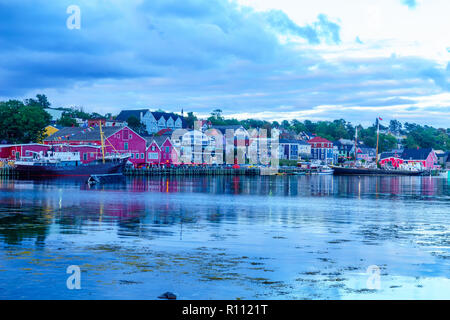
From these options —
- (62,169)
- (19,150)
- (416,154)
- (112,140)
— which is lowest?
(62,169)

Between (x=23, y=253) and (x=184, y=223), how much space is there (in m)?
11.9

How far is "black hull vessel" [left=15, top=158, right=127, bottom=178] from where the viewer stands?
88.4m

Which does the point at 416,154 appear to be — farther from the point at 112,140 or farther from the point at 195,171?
the point at 112,140

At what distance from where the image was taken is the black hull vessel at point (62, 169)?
88438mm

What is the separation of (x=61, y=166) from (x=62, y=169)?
1.64 feet

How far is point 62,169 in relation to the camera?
293 ft

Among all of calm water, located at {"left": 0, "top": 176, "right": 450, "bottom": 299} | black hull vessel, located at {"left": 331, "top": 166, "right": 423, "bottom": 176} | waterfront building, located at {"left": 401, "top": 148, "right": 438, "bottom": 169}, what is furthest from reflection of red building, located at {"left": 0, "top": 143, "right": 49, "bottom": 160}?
waterfront building, located at {"left": 401, "top": 148, "right": 438, "bottom": 169}

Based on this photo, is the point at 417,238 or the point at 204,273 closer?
the point at 204,273

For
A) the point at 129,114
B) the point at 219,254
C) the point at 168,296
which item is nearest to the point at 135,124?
the point at 129,114

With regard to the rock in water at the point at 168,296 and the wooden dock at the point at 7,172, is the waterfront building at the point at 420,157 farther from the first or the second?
the rock in water at the point at 168,296
